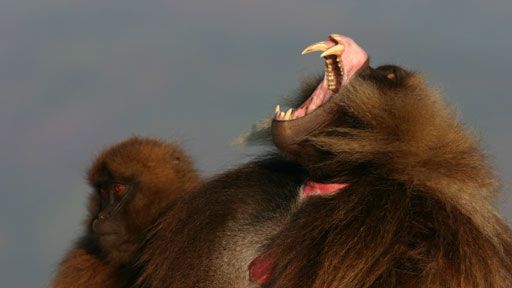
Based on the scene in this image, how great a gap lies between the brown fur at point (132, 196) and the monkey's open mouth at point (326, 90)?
62.8 inches

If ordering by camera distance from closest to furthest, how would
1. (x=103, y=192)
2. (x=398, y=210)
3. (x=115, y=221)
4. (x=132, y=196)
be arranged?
1. (x=398, y=210)
2. (x=115, y=221)
3. (x=132, y=196)
4. (x=103, y=192)

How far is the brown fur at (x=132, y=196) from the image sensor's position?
4.82 m

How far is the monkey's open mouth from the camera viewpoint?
10.2ft

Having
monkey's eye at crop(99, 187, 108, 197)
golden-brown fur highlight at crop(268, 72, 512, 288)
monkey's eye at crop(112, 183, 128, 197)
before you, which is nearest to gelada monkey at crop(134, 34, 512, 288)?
golden-brown fur highlight at crop(268, 72, 512, 288)

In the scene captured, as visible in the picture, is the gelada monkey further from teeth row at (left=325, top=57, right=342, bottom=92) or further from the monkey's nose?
the monkey's nose

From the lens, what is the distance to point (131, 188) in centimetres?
519

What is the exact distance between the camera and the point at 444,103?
3186 mm

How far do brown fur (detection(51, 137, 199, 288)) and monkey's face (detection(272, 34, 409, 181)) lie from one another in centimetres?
159

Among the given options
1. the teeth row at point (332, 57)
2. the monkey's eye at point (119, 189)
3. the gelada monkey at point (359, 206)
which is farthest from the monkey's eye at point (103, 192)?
the teeth row at point (332, 57)

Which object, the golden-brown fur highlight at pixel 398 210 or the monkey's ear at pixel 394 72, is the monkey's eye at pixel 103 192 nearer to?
the golden-brown fur highlight at pixel 398 210

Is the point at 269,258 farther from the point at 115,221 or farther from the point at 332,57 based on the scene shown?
the point at 115,221

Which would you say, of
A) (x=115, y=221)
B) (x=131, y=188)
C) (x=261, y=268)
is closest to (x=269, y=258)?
(x=261, y=268)

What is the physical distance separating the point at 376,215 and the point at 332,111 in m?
0.42

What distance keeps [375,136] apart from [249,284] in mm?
707
